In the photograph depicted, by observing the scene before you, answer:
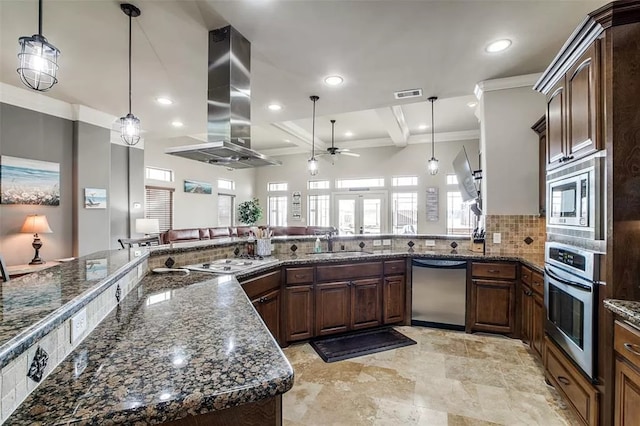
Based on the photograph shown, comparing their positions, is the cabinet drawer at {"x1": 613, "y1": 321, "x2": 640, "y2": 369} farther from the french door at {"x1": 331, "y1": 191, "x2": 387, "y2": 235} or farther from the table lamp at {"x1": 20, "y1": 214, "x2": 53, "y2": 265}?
the french door at {"x1": 331, "y1": 191, "x2": 387, "y2": 235}

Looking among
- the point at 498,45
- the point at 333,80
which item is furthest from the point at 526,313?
the point at 333,80

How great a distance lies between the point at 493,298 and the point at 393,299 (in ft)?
3.42

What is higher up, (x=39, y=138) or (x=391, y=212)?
(x=39, y=138)

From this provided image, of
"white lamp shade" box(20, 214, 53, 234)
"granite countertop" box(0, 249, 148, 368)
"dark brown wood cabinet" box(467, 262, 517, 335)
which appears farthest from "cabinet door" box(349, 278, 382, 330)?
"white lamp shade" box(20, 214, 53, 234)

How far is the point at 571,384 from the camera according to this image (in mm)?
1944

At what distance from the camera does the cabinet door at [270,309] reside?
2.67 meters

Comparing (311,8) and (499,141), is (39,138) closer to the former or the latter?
(311,8)

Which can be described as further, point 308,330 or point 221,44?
point 308,330

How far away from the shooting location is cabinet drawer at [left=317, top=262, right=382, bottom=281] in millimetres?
3209

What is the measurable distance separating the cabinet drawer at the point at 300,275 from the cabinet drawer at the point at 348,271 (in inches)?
4.1

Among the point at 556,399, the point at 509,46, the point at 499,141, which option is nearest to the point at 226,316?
the point at 556,399

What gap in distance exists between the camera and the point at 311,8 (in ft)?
7.71

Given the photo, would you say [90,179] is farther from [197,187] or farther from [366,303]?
[366,303]

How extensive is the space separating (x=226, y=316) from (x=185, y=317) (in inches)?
6.9
